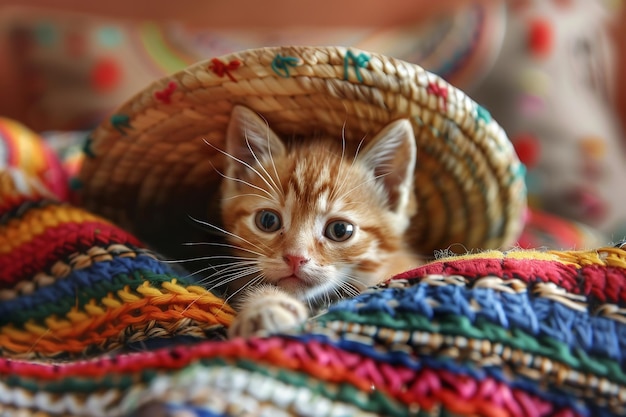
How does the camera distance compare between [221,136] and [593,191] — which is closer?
[221,136]

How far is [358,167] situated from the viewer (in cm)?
110

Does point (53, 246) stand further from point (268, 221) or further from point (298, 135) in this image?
point (298, 135)

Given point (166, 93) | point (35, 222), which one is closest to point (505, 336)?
point (166, 93)

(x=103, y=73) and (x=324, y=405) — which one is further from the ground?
(x=103, y=73)

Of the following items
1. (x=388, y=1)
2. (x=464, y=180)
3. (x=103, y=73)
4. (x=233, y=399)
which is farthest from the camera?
(x=388, y=1)

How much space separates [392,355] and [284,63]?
474 mm

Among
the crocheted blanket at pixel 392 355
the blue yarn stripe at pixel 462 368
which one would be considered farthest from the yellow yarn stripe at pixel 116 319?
the blue yarn stripe at pixel 462 368

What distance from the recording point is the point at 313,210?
3.36 feet

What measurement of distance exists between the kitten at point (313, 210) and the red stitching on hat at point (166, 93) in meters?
0.11

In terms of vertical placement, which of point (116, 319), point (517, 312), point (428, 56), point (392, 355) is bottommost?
point (116, 319)

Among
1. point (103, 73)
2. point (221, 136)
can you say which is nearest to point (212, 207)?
point (221, 136)

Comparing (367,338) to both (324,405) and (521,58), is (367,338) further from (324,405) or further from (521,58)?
(521,58)

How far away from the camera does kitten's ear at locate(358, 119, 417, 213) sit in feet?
3.27

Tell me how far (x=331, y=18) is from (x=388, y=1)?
8.3 inches
